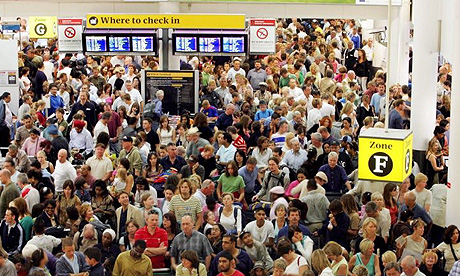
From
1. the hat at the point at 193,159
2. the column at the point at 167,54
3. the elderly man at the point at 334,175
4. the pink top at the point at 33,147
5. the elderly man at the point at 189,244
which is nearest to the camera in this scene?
the elderly man at the point at 189,244

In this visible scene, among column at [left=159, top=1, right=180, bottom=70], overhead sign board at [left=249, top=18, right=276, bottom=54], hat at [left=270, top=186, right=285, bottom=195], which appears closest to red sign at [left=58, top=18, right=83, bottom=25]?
column at [left=159, top=1, right=180, bottom=70]

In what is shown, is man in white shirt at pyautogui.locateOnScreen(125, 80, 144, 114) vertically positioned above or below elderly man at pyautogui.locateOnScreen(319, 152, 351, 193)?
above

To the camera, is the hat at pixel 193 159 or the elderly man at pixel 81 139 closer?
the hat at pixel 193 159

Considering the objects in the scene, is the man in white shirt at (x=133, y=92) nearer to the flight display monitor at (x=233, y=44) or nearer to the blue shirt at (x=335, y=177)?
the flight display monitor at (x=233, y=44)

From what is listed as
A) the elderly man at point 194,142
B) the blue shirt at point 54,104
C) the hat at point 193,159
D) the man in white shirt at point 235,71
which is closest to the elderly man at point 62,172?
the hat at point 193,159

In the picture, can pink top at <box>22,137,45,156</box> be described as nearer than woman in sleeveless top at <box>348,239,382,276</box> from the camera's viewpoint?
No

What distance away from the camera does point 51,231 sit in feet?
47.4

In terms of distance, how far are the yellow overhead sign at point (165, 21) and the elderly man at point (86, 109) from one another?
2359 millimetres

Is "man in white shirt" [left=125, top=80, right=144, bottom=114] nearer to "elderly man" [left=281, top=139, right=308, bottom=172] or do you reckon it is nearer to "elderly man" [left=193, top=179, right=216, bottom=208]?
"elderly man" [left=281, top=139, right=308, bottom=172]

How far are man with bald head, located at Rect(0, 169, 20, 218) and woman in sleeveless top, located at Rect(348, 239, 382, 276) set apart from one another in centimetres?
515

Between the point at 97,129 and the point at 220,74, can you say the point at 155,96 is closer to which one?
the point at 97,129

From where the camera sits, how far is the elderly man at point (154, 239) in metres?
14.1

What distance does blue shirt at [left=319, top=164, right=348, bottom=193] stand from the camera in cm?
1658

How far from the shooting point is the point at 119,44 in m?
23.5
